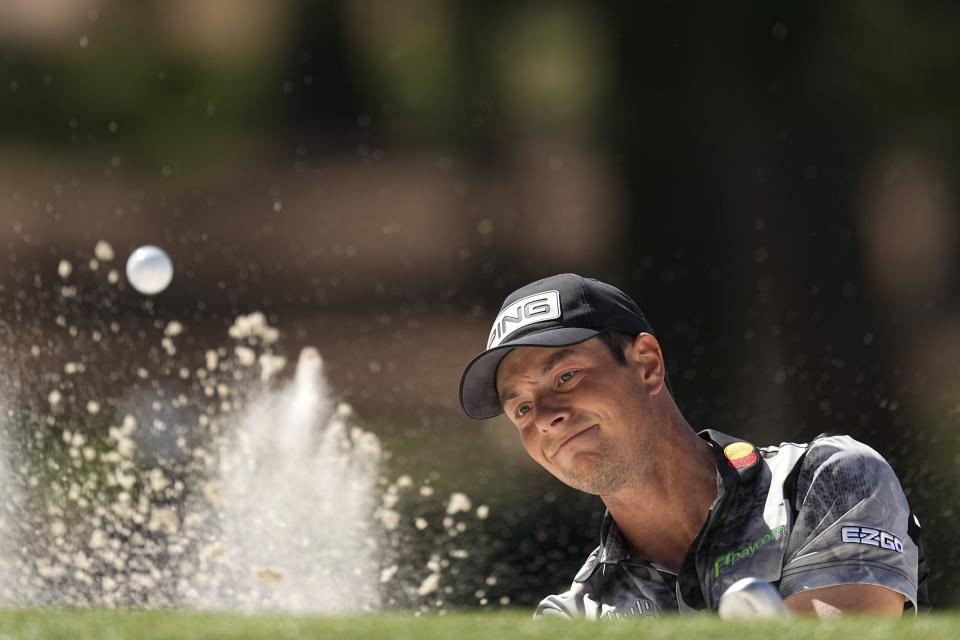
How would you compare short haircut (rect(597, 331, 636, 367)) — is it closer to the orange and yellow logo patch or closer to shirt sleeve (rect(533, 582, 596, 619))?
the orange and yellow logo patch

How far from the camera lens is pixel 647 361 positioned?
2658mm

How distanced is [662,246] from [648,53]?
4.09ft

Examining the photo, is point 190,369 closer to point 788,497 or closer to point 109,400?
point 109,400

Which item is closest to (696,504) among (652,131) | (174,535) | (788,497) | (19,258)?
(788,497)

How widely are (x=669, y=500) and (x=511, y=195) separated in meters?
7.56

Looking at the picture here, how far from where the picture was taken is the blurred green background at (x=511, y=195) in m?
7.72

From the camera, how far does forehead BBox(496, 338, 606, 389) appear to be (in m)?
2.60

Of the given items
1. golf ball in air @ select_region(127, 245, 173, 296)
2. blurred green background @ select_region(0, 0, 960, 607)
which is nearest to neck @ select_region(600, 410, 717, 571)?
golf ball in air @ select_region(127, 245, 173, 296)

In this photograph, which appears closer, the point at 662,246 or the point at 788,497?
the point at 788,497

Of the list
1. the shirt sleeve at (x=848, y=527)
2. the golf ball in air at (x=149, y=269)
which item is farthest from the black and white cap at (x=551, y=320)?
the golf ball in air at (x=149, y=269)

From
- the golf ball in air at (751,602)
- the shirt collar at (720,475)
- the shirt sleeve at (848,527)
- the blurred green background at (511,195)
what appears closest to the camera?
the golf ball in air at (751,602)

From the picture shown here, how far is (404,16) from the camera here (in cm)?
948

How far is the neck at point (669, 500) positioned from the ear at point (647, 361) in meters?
0.08

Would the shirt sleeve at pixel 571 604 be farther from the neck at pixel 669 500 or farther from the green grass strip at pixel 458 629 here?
the green grass strip at pixel 458 629
